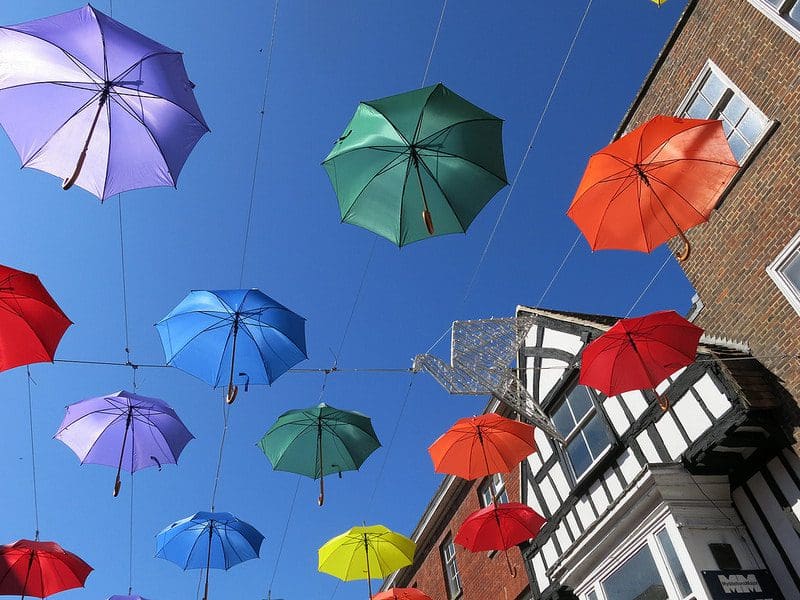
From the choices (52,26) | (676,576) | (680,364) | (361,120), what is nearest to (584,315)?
(680,364)

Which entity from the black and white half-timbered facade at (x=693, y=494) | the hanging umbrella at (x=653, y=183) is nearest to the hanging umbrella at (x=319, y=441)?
the black and white half-timbered facade at (x=693, y=494)

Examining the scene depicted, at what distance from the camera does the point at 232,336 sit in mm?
9211

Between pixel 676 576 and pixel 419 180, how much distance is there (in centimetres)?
624

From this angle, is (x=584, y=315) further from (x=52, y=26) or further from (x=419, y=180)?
(x=52, y=26)

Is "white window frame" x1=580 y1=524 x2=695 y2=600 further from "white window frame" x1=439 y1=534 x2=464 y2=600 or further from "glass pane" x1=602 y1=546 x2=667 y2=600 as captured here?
"white window frame" x1=439 y1=534 x2=464 y2=600

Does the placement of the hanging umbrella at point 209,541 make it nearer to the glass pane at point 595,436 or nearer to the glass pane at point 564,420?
the glass pane at point 564,420

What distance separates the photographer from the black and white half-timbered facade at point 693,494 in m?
7.49

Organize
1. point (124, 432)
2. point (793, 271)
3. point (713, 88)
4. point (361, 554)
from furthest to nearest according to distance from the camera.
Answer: point (361, 554) < point (124, 432) < point (713, 88) < point (793, 271)

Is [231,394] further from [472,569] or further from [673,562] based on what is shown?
[472,569]

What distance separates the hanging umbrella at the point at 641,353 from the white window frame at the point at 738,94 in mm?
2129

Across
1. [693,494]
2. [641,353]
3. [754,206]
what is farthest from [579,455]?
[754,206]

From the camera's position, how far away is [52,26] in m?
5.84

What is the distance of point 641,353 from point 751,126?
3.83m

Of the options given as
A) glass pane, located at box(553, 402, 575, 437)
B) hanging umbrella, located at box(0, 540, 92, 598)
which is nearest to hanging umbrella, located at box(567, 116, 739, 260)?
glass pane, located at box(553, 402, 575, 437)
